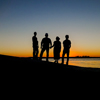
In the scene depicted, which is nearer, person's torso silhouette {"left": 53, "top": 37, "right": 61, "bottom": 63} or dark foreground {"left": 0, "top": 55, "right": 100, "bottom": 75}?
dark foreground {"left": 0, "top": 55, "right": 100, "bottom": 75}

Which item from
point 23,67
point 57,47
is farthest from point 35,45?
point 23,67

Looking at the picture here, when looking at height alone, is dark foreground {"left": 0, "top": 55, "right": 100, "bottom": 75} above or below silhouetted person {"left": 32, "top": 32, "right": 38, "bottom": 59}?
below

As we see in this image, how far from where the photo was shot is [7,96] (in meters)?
2.02

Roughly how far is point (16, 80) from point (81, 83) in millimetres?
1831

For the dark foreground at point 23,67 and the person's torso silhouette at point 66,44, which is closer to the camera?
the dark foreground at point 23,67

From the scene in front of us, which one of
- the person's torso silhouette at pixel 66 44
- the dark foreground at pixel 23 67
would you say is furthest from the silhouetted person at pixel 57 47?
the dark foreground at pixel 23 67

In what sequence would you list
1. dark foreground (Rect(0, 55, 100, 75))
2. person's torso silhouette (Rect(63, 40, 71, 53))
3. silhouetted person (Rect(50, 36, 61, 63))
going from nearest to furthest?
dark foreground (Rect(0, 55, 100, 75)) → person's torso silhouette (Rect(63, 40, 71, 53)) → silhouetted person (Rect(50, 36, 61, 63))

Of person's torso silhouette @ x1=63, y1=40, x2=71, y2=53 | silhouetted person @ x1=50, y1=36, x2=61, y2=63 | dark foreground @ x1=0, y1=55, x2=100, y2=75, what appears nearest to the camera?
dark foreground @ x1=0, y1=55, x2=100, y2=75

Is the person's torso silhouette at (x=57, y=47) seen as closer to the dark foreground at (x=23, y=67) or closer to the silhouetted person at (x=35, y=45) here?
the silhouetted person at (x=35, y=45)

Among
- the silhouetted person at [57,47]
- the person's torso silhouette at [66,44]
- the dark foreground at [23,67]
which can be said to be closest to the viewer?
the dark foreground at [23,67]

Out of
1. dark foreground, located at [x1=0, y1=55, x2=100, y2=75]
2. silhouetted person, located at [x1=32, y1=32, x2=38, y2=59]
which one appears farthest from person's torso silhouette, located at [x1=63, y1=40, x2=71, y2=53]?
dark foreground, located at [x1=0, y1=55, x2=100, y2=75]

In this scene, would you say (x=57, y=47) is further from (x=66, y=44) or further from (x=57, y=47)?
(x=66, y=44)

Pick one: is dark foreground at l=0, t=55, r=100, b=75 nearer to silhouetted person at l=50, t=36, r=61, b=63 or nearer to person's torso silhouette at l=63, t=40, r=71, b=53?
person's torso silhouette at l=63, t=40, r=71, b=53

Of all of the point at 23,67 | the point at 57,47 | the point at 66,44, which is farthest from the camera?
the point at 57,47
